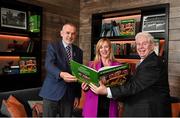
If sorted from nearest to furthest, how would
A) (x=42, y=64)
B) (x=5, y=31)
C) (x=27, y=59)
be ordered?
(x=5, y=31)
(x=27, y=59)
(x=42, y=64)

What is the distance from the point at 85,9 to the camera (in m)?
4.93

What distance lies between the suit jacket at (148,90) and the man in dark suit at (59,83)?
614mm

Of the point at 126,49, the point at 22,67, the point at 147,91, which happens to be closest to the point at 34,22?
the point at 22,67

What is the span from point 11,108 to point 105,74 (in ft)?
4.94

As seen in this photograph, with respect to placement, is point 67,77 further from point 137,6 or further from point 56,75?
point 137,6

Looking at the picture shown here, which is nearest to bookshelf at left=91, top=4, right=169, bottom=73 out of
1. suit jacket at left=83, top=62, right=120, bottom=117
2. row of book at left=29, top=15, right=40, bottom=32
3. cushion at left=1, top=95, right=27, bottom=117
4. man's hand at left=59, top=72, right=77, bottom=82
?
row of book at left=29, top=15, right=40, bottom=32

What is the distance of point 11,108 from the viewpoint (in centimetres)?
273

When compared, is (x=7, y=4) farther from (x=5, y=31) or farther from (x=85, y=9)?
(x=85, y=9)

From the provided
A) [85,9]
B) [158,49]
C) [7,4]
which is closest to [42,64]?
[7,4]

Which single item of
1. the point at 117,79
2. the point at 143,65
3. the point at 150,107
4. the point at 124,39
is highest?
the point at 124,39

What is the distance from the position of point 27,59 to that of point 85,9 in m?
1.79

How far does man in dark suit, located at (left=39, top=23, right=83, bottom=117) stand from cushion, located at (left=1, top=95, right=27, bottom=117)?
2.08ft

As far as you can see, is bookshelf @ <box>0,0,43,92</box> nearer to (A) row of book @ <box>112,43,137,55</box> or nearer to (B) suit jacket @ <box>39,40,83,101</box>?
(A) row of book @ <box>112,43,137,55</box>

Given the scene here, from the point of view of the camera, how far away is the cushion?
106 inches
